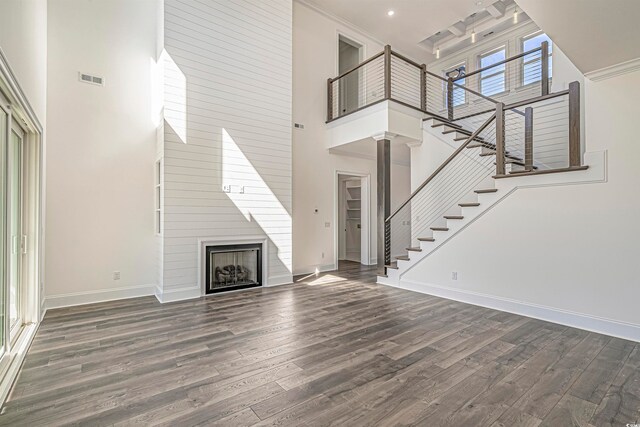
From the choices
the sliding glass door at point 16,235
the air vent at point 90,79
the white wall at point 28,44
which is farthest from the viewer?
the air vent at point 90,79

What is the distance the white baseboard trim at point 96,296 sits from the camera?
13.8ft

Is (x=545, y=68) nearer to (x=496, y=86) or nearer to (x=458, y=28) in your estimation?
(x=496, y=86)

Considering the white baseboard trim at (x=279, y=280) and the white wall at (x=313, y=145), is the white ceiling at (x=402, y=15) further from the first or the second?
the white baseboard trim at (x=279, y=280)

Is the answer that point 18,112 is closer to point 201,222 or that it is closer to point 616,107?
→ point 201,222

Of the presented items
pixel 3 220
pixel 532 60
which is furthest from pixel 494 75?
pixel 3 220

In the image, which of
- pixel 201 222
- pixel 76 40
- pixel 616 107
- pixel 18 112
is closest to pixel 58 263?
pixel 201 222

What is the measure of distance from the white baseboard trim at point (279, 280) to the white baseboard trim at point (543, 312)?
87.0 inches

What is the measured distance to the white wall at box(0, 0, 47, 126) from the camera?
7.22ft

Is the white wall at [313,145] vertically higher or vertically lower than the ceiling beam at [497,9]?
lower

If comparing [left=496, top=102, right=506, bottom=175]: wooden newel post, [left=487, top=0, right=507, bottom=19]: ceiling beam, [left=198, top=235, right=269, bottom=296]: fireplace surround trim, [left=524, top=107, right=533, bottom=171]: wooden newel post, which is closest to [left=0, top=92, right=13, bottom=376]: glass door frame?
[left=198, top=235, right=269, bottom=296]: fireplace surround trim

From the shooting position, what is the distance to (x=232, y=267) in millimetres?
5305

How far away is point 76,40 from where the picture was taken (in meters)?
4.34

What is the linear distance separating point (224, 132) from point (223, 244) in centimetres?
180

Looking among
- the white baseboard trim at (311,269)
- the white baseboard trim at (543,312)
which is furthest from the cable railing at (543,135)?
the white baseboard trim at (311,269)
